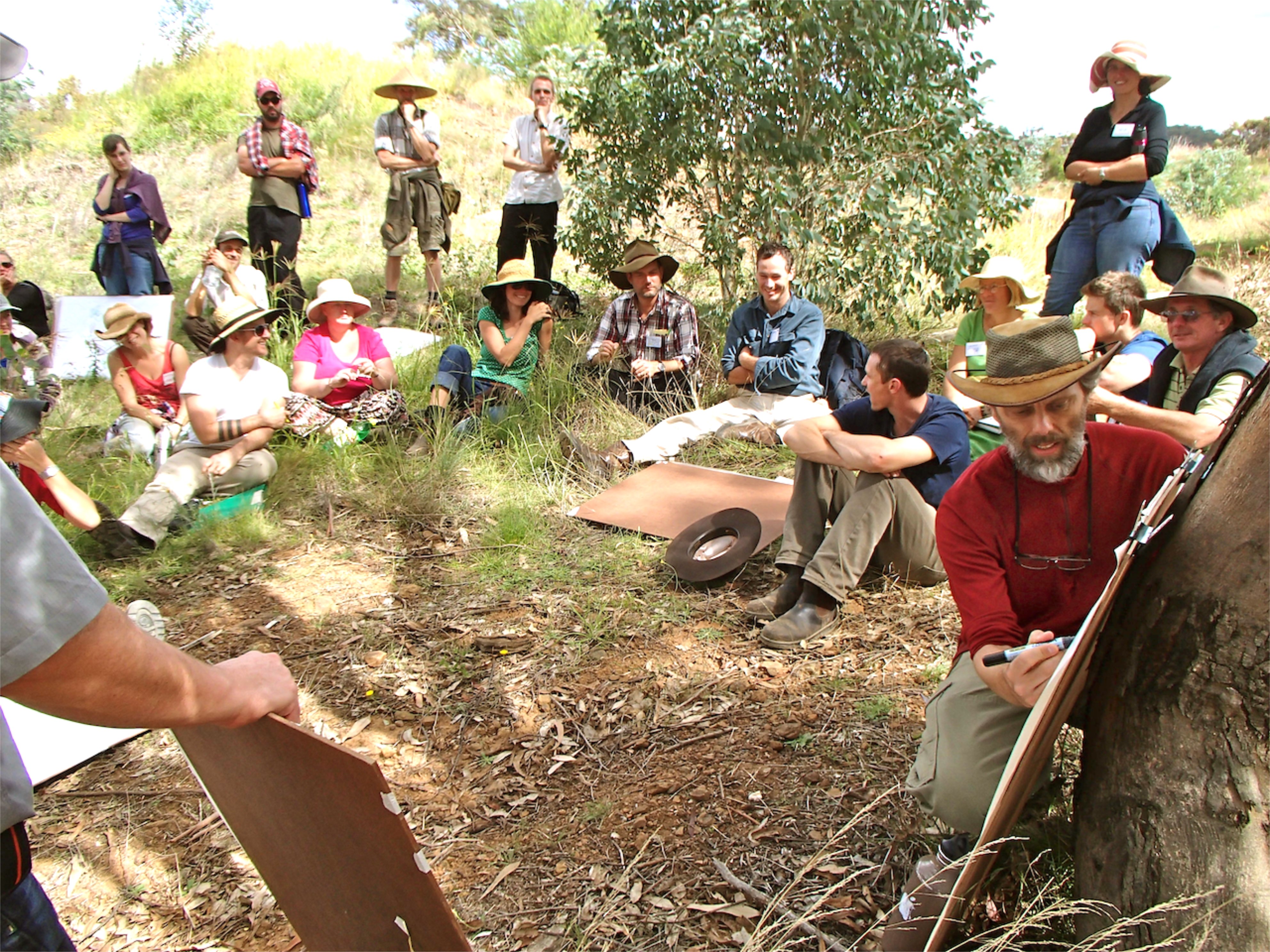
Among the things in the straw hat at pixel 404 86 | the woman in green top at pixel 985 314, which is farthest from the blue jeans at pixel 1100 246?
the straw hat at pixel 404 86

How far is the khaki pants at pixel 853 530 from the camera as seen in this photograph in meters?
3.78

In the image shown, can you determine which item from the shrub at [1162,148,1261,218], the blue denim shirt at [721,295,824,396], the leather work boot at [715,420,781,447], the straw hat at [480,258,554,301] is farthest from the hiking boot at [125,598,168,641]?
the shrub at [1162,148,1261,218]

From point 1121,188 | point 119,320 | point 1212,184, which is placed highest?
point 1212,184

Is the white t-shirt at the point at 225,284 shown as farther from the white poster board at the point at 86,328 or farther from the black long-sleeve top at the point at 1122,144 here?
the black long-sleeve top at the point at 1122,144

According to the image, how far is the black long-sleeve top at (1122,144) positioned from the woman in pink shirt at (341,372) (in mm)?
4532

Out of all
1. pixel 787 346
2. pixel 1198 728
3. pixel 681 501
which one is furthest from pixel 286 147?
pixel 1198 728

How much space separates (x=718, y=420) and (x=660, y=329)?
934 millimetres

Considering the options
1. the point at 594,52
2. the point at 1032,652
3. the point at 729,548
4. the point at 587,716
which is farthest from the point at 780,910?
the point at 594,52

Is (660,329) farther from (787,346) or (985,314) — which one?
(985,314)

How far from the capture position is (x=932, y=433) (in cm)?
374

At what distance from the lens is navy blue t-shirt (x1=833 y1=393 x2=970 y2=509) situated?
3756mm

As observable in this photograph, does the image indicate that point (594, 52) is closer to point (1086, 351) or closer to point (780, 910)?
point (1086, 351)

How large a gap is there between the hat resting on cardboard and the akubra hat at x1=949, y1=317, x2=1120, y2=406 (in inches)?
163

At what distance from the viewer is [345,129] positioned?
14.4 m
